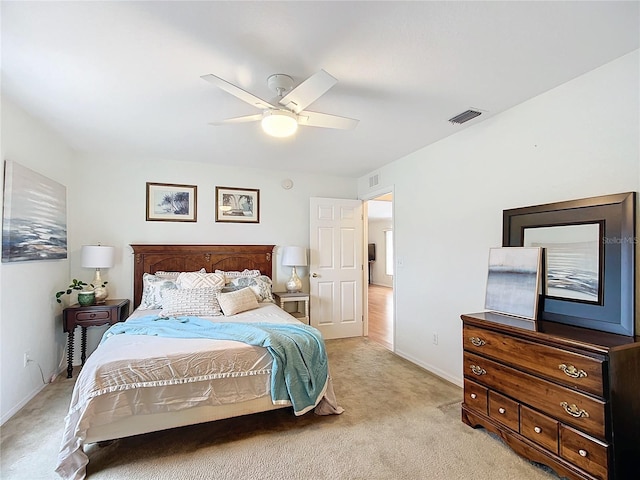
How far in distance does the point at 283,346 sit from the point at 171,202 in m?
2.75

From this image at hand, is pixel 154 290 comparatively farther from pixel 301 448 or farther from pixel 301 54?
pixel 301 54

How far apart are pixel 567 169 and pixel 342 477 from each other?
2.51 metres

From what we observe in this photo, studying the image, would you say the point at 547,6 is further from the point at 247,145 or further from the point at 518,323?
the point at 247,145

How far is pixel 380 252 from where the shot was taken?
11242mm

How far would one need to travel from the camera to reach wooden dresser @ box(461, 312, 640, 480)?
1569 mm

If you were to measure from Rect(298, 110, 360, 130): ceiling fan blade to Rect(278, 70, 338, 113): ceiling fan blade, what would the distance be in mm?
92

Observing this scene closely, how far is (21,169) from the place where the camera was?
2.55 m

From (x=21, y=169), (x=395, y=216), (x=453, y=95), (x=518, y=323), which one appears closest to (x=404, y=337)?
(x=395, y=216)

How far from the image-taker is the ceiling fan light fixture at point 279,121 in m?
2.08

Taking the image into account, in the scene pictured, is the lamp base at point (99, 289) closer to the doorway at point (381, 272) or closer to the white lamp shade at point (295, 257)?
the white lamp shade at point (295, 257)

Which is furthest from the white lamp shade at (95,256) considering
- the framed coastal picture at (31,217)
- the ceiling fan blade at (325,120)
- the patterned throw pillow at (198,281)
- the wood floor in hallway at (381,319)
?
the wood floor in hallway at (381,319)

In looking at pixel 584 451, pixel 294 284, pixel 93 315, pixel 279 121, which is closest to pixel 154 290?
pixel 93 315

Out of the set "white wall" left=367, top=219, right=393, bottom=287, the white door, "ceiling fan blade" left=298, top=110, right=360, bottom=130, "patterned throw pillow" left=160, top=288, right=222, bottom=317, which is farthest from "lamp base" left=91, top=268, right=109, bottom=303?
"white wall" left=367, top=219, right=393, bottom=287

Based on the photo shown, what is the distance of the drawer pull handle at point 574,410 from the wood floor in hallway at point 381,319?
262cm
